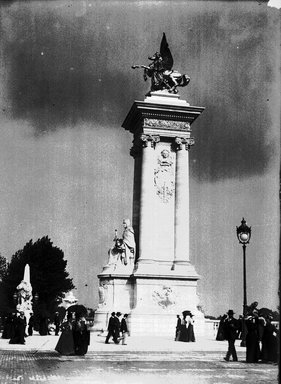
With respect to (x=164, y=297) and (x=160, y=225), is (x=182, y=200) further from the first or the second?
(x=164, y=297)

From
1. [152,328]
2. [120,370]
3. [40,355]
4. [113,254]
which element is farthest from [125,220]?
[120,370]

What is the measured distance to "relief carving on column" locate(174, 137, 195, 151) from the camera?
33844 millimetres

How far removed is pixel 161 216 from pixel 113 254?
3354 mm

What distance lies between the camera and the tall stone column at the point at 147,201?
32.8m

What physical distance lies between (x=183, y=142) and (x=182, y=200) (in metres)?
3.21

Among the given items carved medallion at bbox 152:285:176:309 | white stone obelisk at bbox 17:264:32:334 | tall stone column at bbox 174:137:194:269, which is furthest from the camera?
white stone obelisk at bbox 17:264:32:334

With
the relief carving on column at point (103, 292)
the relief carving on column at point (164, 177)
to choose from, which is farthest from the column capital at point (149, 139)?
the relief carving on column at point (103, 292)

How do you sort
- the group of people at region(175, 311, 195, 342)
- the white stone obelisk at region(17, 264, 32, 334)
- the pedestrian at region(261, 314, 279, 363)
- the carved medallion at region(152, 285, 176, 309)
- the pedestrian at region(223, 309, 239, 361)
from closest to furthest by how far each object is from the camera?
1. the pedestrian at region(223, 309, 239, 361)
2. the pedestrian at region(261, 314, 279, 363)
3. the group of people at region(175, 311, 195, 342)
4. the carved medallion at region(152, 285, 176, 309)
5. the white stone obelisk at region(17, 264, 32, 334)

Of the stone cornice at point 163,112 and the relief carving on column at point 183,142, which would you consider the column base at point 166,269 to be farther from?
the stone cornice at point 163,112

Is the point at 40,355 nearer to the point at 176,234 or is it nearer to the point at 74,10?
the point at 74,10

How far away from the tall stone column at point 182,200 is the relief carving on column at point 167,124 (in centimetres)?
69

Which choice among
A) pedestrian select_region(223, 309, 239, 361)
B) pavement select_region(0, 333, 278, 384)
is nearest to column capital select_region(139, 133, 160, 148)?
pavement select_region(0, 333, 278, 384)

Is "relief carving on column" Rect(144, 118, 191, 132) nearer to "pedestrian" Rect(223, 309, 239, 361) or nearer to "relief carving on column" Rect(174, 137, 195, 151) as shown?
"relief carving on column" Rect(174, 137, 195, 151)

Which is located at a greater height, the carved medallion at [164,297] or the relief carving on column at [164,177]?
the relief carving on column at [164,177]
